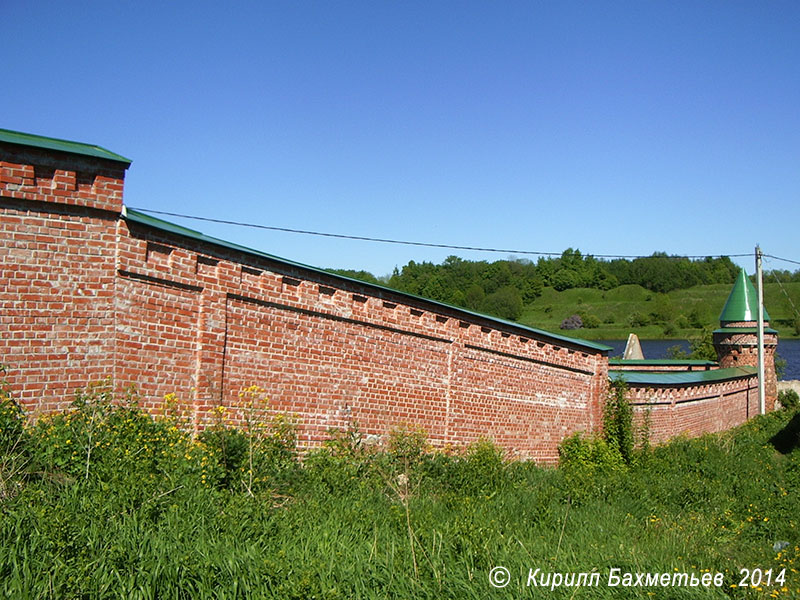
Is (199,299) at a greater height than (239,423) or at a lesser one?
greater

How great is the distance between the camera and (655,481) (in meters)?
11.9

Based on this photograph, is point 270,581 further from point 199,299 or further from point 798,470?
point 798,470

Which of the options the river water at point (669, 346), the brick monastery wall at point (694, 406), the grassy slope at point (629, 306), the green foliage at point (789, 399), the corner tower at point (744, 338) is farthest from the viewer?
the grassy slope at point (629, 306)

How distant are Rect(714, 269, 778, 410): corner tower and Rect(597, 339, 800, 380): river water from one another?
90.7 ft

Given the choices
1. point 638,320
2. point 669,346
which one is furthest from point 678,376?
point 638,320

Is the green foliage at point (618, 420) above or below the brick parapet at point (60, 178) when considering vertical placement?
below

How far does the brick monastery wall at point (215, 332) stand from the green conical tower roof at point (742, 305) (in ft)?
46.2

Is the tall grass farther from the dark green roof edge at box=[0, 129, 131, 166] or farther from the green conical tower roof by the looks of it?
the green conical tower roof

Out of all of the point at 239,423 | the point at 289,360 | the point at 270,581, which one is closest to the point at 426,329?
the point at 289,360

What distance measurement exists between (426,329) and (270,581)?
738cm

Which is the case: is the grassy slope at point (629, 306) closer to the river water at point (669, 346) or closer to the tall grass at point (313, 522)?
the river water at point (669, 346)

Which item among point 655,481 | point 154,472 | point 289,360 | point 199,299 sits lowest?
point 655,481

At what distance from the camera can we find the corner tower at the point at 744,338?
81.0 ft

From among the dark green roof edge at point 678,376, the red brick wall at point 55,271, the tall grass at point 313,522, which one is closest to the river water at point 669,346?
the dark green roof edge at point 678,376
